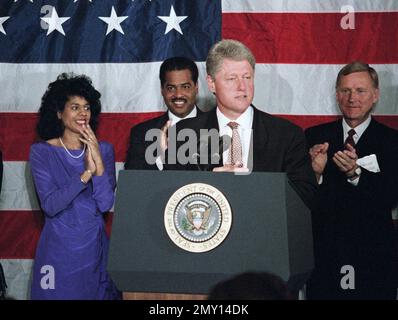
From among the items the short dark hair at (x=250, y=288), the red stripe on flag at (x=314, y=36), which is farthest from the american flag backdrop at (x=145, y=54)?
the short dark hair at (x=250, y=288)

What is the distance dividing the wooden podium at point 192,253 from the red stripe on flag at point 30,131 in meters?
2.38

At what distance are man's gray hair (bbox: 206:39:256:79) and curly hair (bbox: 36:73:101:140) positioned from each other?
1.41m

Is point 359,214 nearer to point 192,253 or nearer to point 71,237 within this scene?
point 71,237

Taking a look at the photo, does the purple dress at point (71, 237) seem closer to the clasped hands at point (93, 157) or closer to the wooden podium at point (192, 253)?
the clasped hands at point (93, 157)

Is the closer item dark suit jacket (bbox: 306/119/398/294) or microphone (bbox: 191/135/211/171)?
microphone (bbox: 191/135/211/171)

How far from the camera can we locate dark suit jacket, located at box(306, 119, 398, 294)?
15.4ft

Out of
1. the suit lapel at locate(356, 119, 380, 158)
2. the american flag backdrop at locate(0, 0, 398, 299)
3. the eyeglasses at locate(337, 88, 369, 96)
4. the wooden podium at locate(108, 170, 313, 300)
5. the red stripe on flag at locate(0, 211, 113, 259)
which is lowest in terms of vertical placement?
the wooden podium at locate(108, 170, 313, 300)

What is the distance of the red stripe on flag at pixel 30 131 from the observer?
5641 millimetres

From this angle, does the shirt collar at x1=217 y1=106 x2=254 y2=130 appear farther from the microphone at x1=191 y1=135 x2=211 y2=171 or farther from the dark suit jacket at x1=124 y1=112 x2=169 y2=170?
the dark suit jacket at x1=124 y1=112 x2=169 y2=170

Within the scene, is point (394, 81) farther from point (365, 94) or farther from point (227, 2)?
point (227, 2)

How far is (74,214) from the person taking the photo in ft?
16.0

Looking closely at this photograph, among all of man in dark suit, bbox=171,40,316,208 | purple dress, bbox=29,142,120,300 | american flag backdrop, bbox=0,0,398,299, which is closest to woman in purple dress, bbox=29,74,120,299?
purple dress, bbox=29,142,120,300

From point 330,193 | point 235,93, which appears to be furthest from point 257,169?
point 330,193

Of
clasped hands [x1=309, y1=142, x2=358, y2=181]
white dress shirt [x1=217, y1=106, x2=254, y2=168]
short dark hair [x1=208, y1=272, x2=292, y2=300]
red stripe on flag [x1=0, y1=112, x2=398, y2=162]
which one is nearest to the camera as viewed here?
short dark hair [x1=208, y1=272, x2=292, y2=300]
